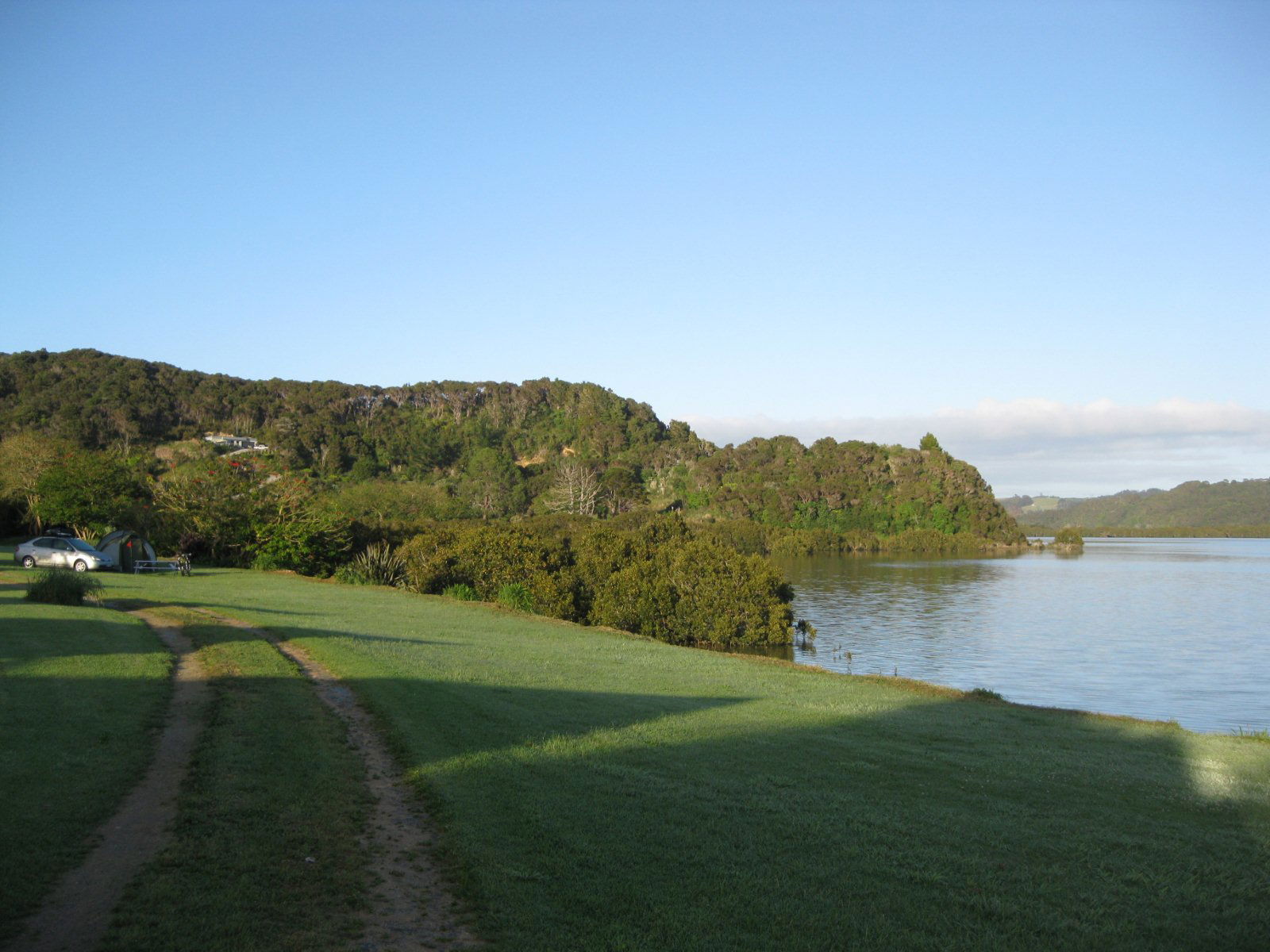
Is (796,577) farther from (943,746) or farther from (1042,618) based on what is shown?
(943,746)

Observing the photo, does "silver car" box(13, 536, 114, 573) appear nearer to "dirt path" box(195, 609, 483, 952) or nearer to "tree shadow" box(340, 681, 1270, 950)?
"tree shadow" box(340, 681, 1270, 950)

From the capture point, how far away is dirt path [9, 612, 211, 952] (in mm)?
4672

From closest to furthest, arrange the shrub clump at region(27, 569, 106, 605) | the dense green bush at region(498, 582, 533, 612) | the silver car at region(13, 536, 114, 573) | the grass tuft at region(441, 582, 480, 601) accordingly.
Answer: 1. the shrub clump at region(27, 569, 106, 605)
2. the silver car at region(13, 536, 114, 573)
3. the dense green bush at region(498, 582, 533, 612)
4. the grass tuft at region(441, 582, 480, 601)

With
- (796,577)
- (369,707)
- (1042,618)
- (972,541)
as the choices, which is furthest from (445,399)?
(369,707)

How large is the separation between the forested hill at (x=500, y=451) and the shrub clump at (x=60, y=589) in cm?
6949

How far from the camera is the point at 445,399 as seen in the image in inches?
5881

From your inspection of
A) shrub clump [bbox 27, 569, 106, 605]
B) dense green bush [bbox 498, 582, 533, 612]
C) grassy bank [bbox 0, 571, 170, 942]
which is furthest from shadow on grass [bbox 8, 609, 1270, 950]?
dense green bush [bbox 498, 582, 533, 612]

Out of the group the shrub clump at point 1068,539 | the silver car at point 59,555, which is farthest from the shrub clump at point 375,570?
the shrub clump at point 1068,539

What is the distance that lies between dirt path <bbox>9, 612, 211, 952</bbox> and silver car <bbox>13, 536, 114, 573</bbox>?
24322 millimetres

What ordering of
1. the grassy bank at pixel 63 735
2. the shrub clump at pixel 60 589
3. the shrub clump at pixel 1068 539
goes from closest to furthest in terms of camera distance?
1. the grassy bank at pixel 63 735
2. the shrub clump at pixel 60 589
3. the shrub clump at pixel 1068 539

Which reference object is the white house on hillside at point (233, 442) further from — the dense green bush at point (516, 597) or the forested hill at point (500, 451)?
the dense green bush at point (516, 597)

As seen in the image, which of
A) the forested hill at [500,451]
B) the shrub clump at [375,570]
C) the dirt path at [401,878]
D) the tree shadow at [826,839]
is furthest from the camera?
the forested hill at [500,451]

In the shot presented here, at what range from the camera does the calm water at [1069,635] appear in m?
23.7

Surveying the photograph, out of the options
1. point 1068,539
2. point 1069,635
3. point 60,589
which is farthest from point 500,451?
point 60,589
